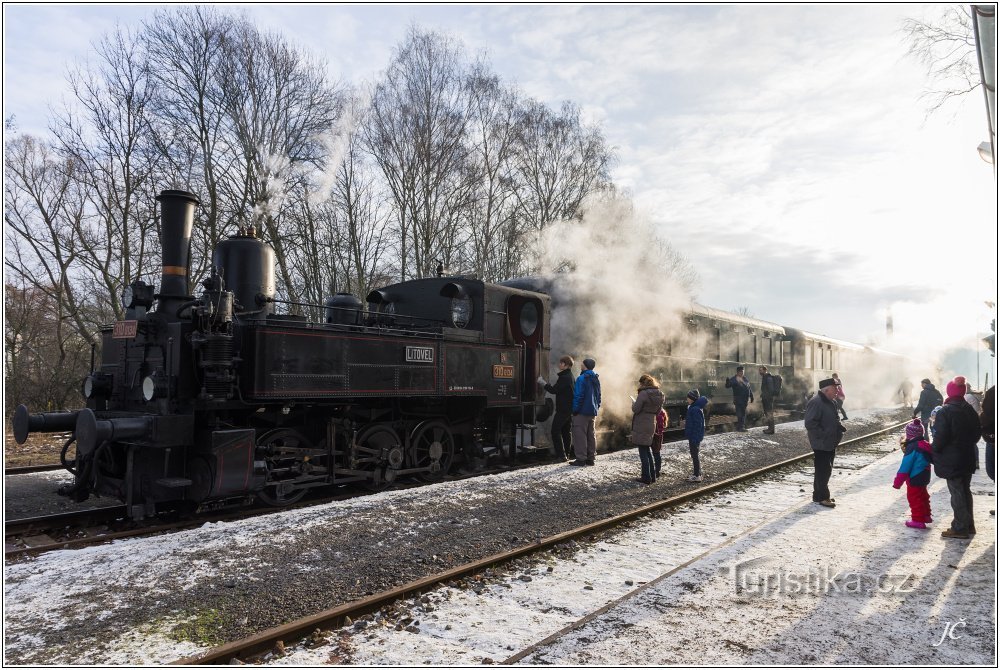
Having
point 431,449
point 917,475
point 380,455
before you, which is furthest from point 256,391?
point 917,475

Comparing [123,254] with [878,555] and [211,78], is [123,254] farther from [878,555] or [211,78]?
[878,555]

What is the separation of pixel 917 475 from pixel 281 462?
6.51 m

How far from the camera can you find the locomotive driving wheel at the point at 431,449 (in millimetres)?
8164

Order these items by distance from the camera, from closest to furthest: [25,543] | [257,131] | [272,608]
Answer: [272,608] → [25,543] → [257,131]

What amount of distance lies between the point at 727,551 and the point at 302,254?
54.6 ft

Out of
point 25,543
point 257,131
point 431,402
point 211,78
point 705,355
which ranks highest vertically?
point 211,78

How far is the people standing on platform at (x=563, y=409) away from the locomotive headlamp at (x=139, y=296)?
17.6 feet

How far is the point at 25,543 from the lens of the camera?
18.1 feet

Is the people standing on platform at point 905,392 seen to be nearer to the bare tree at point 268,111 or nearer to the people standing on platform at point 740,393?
the people standing on platform at point 740,393

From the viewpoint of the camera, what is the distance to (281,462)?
706 cm

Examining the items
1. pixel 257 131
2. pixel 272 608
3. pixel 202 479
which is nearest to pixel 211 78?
pixel 257 131

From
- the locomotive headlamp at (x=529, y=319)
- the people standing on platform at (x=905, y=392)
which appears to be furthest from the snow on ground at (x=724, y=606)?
the people standing on platform at (x=905, y=392)

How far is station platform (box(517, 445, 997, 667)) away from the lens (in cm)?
343

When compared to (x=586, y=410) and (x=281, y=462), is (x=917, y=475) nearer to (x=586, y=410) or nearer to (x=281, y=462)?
(x=586, y=410)
